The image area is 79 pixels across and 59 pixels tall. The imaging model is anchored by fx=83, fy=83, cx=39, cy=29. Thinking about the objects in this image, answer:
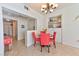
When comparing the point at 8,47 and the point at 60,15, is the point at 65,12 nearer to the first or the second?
the point at 60,15

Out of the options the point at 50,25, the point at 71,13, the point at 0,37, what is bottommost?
the point at 0,37

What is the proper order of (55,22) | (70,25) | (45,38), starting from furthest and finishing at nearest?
(55,22) → (70,25) → (45,38)

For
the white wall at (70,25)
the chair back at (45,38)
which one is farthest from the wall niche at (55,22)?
the chair back at (45,38)

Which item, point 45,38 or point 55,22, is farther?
point 55,22

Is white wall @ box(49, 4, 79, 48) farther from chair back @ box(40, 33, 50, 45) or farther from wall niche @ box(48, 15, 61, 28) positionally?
chair back @ box(40, 33, 50, 45)

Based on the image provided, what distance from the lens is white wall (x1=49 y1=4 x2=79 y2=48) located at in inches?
178

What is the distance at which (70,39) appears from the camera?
4910mm

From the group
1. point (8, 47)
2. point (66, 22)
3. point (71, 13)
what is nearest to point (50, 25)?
point (66, 22)

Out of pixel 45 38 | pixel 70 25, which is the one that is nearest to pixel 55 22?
pixel 70 25

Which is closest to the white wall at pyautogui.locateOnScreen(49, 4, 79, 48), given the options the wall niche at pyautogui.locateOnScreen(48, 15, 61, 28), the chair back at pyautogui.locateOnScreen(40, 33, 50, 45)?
the wall niche at pyautogui.locateOnScreen(48, 15, 61, 28)

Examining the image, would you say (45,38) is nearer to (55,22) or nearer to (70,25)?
(70,25)

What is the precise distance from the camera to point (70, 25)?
486 centimetres

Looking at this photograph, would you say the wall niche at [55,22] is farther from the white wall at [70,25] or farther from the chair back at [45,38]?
the chair back at [45,38]

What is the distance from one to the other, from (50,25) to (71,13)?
6.97ft
